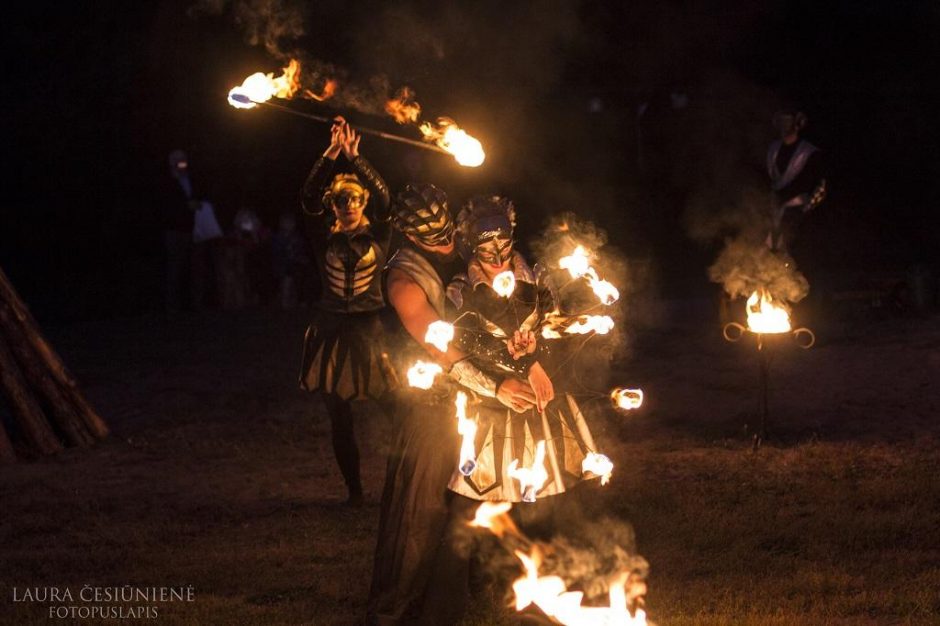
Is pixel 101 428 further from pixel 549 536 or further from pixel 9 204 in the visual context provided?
pixel 9 204

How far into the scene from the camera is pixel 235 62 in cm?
1772

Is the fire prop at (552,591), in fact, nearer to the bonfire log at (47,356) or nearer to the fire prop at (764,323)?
the fire prop at (764,323)

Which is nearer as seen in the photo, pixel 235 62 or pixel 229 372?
pixel 229 372

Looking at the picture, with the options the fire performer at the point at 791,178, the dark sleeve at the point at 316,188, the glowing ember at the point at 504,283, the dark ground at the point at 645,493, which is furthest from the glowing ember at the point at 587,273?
the fire performer at the point at 791,178

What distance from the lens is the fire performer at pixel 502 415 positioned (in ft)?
15.8

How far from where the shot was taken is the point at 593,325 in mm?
4934

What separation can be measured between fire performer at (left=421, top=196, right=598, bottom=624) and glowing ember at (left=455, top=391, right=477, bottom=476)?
62 millimetres

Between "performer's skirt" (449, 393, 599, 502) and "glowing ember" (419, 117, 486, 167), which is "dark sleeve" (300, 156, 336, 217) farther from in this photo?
"performer's skirt" (449, 393, 599, 502)

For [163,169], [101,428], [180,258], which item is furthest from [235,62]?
[101,428]

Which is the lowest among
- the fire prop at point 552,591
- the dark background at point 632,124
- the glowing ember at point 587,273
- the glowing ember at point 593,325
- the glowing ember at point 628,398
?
the fire prop at point 552,591

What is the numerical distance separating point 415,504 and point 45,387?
569cm

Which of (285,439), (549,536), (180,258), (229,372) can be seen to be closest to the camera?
(549,536)

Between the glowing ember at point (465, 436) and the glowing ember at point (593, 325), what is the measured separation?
0.55 metres

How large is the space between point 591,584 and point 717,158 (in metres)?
14.4
